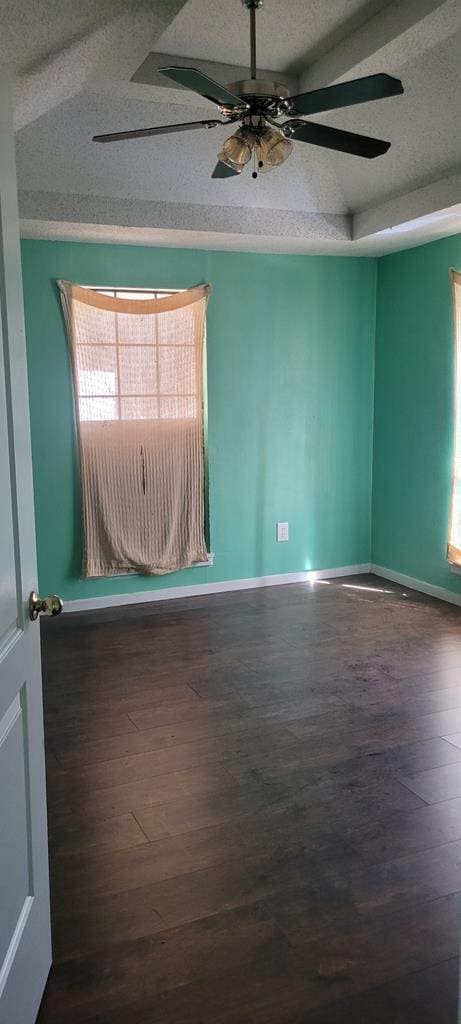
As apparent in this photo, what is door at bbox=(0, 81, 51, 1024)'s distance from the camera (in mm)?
1328

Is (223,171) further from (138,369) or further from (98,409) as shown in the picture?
(98,409)

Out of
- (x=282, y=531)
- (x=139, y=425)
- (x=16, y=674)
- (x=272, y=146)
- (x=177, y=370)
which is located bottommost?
(x=282, y=531)

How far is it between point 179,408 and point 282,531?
1167 mm

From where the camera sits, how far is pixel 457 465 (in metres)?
4.50

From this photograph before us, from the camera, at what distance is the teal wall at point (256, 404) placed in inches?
170

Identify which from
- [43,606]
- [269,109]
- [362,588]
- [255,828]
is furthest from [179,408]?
[43,606]

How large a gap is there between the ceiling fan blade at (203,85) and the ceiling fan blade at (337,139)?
242mm

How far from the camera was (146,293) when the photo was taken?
451 cm

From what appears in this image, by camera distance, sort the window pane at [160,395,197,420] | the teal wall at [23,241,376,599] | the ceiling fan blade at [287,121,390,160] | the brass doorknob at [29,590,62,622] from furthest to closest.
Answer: the window pane at [160,395,197,420], the teal wall at [23,241,376,599], the ceiling fan blade at [287,121,390,160], the brass doorknob at [29,590,62,622]

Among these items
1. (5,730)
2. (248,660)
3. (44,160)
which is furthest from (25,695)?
(44,160)

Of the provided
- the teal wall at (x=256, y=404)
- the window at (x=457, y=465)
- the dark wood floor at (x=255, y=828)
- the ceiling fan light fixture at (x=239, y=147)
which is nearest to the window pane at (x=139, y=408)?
the teal wall at (x=256, y=404)

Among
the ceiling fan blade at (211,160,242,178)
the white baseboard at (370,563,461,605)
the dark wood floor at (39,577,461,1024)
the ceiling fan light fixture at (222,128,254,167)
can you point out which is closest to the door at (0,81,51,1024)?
the dark wood floor at (39,577,461,1024)

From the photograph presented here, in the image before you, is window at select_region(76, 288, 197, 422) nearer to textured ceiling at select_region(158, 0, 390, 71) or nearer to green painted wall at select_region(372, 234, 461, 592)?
green painted wall at select_region(372, 234, 461, 592)

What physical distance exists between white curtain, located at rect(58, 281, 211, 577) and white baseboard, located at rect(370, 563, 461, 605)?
57.9 inches
